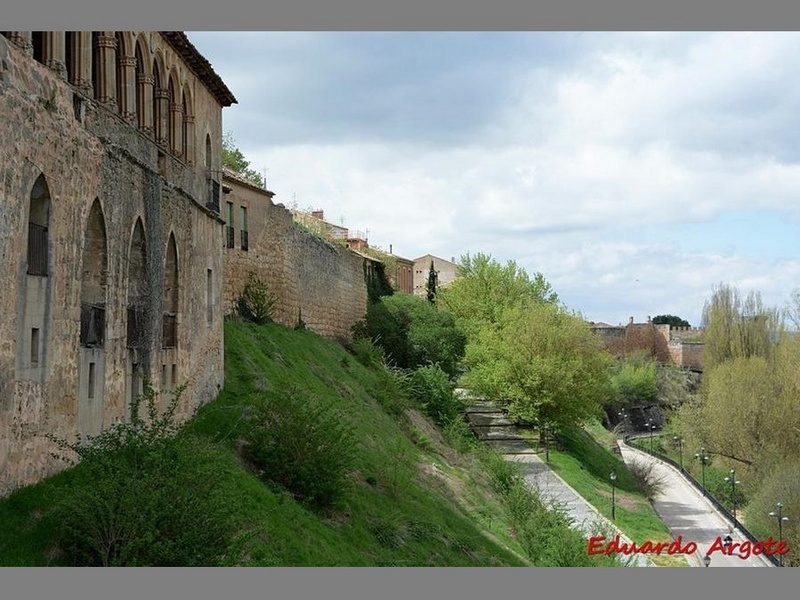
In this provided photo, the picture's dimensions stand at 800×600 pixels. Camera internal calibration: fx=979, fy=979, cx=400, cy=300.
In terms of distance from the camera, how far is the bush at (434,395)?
35.8m

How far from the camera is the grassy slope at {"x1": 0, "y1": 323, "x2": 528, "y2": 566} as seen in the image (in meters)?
11.5

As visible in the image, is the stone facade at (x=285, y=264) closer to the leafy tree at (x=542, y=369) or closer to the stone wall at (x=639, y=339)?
the leafy tree at (x=542, y=369)

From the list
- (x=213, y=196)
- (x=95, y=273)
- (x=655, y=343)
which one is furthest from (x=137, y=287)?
(x=655, y=343)

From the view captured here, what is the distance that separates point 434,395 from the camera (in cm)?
3631

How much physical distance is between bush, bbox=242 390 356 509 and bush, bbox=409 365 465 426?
1845 cm

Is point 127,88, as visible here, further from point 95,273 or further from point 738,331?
point 738,331

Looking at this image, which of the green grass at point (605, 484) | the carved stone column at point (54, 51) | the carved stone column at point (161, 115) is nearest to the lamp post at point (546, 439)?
the green grass at point (605, 484)

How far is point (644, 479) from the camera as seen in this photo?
40.9 metres

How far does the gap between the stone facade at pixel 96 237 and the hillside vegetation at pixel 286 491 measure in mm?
780

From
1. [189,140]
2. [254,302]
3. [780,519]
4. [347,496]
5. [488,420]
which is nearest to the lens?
[347,496]

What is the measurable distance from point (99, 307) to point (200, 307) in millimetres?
5839

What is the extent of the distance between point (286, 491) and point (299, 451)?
2.44 ft

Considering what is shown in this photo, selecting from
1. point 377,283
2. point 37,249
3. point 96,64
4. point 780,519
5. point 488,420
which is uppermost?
point 96,64

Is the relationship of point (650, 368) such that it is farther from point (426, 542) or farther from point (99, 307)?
point (99, 307)
